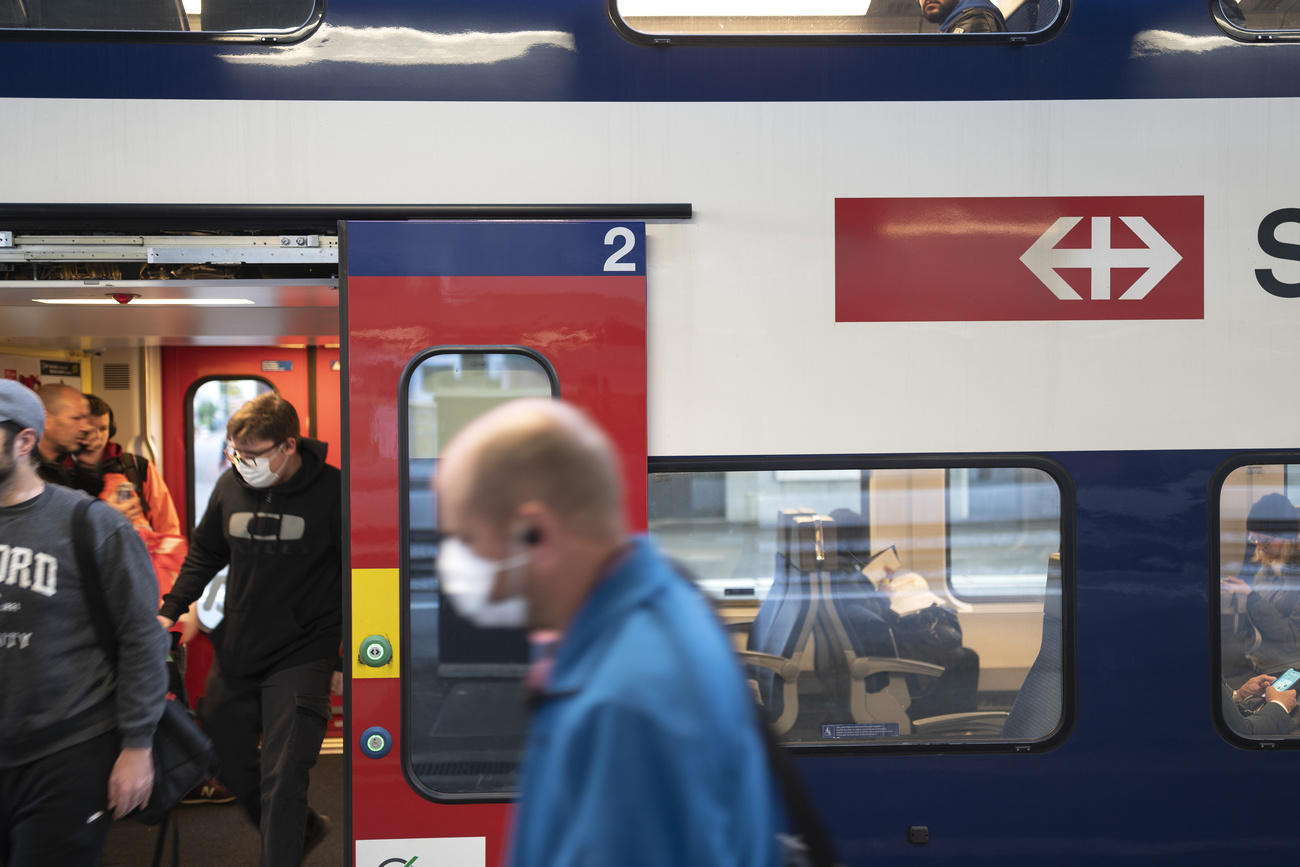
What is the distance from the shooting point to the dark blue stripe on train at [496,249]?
2631 millimetres

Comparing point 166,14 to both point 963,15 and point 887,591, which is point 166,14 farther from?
point 887,591

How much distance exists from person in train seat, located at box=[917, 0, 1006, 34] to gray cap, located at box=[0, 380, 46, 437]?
8.19ft

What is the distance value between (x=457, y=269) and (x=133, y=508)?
2936 millimetres

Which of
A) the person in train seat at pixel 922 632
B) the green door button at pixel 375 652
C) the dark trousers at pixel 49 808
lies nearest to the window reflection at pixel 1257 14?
the person in train seat at pixel 922 632

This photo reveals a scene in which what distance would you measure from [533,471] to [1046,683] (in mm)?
2061

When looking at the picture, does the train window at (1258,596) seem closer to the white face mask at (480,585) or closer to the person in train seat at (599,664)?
the person in train seat at (599,664)

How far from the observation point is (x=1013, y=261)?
2.69 m

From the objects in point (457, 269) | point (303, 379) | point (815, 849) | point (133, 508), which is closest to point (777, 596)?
point (457, 269)

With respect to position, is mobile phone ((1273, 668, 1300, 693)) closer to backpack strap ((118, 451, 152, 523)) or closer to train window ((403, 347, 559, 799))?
train window ((403, 347, 559, 799))

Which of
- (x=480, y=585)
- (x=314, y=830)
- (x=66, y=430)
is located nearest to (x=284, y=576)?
(x=314, y=830)

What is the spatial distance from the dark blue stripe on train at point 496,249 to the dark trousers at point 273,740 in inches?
66.5

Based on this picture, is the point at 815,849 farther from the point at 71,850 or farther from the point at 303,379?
the point at 303,379

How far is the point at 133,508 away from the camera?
472cm

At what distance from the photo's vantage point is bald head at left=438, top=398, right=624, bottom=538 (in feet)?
3.88
